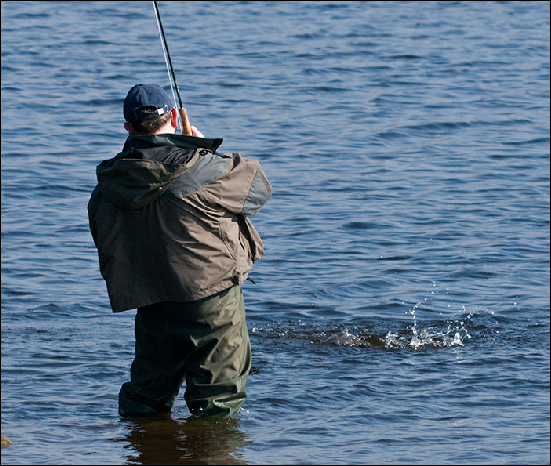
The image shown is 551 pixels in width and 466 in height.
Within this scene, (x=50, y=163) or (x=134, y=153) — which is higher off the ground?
(x=134, y=153)

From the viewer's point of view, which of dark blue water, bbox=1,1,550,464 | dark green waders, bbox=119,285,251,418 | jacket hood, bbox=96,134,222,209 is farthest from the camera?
dark blue water, bbox=1,1,550,464

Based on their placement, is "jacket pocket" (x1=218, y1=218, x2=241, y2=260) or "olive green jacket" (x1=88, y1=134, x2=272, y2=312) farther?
"jacket pocket" (x1=218, y1=218, x2=241, y2=260)

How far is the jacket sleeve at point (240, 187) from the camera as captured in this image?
4352 mm

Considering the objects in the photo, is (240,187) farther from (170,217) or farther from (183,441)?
(183,441)

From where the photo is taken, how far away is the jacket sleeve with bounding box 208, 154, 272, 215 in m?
4.35

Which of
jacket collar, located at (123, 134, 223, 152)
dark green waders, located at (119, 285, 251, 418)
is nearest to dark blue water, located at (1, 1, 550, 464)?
dark green waders, located at (119, 285, 251, 418)

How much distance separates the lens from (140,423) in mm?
4859

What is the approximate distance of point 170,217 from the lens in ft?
14.2

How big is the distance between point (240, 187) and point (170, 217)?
1.10 feet

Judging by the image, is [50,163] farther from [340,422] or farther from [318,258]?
[340,422]

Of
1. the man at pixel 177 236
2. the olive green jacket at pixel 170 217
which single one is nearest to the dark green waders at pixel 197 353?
the man at pixel 177 236

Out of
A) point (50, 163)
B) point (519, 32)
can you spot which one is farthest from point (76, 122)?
point (519, 32)

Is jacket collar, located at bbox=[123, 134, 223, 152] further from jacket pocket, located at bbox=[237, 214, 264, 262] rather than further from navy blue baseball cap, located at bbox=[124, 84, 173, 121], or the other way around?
jacket pocket, located at bbox=[237, 214, 264, 262]

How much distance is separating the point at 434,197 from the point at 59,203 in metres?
3.73
